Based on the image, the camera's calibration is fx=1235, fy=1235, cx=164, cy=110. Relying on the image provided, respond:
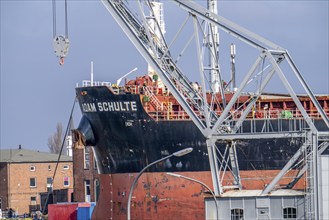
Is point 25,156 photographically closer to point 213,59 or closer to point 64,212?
point 64,212

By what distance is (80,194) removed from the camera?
101m

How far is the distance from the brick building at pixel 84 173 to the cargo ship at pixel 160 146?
60.8ft

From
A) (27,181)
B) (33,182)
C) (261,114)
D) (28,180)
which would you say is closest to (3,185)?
(27,181)

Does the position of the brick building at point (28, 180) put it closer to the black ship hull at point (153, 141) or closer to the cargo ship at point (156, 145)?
the cargo ship at point (156, 145)

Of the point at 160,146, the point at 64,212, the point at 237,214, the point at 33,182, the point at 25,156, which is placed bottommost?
the point at 64,212

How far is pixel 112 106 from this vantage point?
78438 mm

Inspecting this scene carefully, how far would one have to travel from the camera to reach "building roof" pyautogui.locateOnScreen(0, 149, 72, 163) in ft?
420

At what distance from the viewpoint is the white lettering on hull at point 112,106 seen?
77.8 metres

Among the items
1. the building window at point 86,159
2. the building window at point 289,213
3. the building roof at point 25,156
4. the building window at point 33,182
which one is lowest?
the building window at point 289,213

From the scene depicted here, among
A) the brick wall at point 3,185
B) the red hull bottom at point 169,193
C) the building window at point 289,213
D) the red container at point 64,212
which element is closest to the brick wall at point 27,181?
the brick wall at point 3,185

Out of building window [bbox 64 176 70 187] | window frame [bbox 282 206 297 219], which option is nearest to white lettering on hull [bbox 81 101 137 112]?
window frame [bbox 282 206 297 219]

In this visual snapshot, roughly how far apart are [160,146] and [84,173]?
2492cm

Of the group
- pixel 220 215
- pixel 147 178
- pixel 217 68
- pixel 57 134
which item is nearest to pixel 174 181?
pixel 147 178

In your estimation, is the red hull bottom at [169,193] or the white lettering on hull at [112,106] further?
the white lettering on hull at [112,106]
